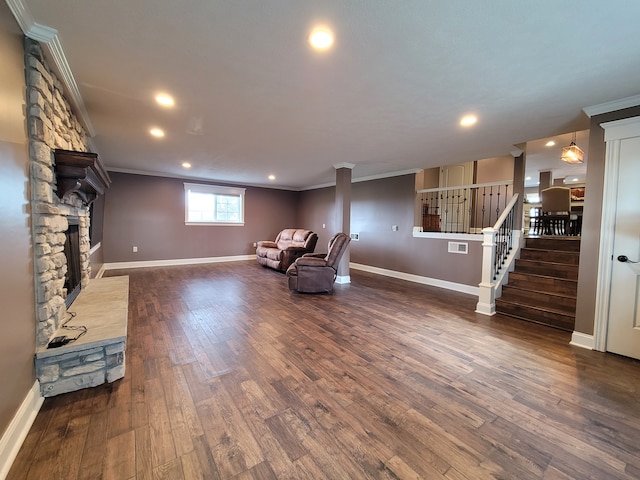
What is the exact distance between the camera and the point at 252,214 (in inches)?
319

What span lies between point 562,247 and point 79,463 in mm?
5591

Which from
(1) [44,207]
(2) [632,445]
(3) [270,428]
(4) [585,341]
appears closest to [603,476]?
(2) [632,445]

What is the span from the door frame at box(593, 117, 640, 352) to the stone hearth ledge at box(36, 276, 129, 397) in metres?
4.24

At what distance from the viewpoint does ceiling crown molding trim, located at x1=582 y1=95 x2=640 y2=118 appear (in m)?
2.35

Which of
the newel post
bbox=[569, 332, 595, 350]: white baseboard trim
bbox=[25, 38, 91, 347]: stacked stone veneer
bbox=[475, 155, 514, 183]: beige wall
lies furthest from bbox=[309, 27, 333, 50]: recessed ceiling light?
bbox=[475, 155, 514, 183]: beige wall

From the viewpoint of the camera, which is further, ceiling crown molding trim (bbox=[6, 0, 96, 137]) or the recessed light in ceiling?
the recessed light in ceiling

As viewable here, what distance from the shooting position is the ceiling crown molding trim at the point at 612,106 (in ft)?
7.72

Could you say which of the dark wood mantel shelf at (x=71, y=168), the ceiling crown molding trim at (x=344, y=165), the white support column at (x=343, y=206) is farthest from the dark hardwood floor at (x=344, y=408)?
the ceiling crown molding trim at (x=344, y=165)

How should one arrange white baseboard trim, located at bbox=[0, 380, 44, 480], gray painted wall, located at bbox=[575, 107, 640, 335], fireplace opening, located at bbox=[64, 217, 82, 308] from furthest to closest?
gray painted wall, located at bbox=[575, 107, 640, 335] < fireplace opening, located at bbox=[64, 217, 82, 308] < white baseboard trim, located at bbox=[0, 380, 44, 480]

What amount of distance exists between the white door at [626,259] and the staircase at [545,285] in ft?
1.86

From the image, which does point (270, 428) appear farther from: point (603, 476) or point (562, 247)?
point (562, 247)

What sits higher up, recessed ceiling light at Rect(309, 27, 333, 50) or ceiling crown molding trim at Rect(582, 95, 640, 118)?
recessed ceiling light at Rect(309, 27, 333, 50)

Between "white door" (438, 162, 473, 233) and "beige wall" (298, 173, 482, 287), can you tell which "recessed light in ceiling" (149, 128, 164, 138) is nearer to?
"beige wall" (298, 173, 482, 287)

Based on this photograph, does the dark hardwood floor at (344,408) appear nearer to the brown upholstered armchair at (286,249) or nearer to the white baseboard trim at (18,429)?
the white baseboard trim at (18,429)
